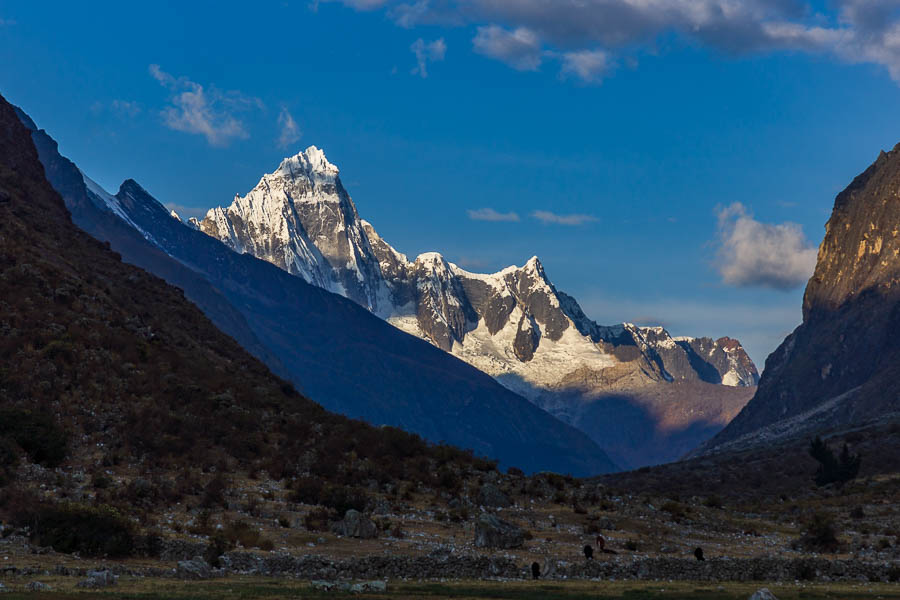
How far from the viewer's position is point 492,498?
2724 inches

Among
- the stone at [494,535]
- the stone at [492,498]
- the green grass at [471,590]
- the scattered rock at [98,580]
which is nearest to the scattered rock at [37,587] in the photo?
the green grass at [471,590]

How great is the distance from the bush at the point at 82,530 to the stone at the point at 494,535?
18.8 m

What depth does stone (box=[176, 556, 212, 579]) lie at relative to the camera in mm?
42469

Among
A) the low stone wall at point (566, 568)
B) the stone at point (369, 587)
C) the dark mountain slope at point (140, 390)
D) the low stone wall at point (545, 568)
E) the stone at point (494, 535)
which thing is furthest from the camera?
the dark mountain slope at point (140, 390)

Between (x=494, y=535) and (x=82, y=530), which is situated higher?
(x=494, y=535)

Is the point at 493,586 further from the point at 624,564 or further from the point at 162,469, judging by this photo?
the point at 162,469

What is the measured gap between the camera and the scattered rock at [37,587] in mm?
34625

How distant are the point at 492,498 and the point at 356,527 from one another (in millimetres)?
15188

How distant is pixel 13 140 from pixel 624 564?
331 feet

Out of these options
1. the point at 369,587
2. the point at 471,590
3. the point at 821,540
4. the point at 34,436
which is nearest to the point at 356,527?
the point at 471,590

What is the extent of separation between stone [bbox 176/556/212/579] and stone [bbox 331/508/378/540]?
43.9 ft

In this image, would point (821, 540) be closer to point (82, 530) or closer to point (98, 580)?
point (82, 530)

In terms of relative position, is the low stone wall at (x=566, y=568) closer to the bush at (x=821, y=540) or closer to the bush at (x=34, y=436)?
the bush at (x=821, y=540)

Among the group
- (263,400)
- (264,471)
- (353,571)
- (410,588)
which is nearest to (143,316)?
(263,400)
